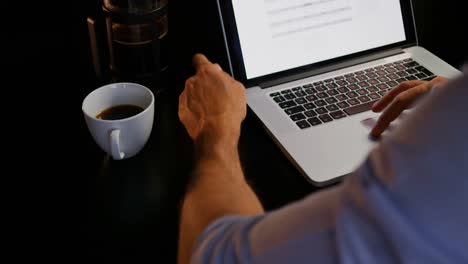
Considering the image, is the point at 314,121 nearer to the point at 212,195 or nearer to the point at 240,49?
the point at 240,49

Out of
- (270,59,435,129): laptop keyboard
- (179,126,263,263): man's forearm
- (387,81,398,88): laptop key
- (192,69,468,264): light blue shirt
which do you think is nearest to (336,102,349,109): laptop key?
(270,59,435,129): laptop keyboard

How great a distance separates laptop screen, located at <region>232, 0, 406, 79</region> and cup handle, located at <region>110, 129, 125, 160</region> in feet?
0.85

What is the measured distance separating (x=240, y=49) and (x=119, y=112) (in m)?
0.22

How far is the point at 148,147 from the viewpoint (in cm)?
87

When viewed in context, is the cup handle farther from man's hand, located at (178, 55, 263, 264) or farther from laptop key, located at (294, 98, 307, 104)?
laptop key, located at (294, 98, 307, 104)

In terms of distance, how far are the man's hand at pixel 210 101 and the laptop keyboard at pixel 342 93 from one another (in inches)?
4.0

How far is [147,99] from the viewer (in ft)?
2.77

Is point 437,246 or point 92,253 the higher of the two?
point 437,246

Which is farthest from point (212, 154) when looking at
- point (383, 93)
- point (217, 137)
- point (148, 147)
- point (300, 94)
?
point (383, 93)

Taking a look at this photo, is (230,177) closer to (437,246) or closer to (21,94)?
(437,246)

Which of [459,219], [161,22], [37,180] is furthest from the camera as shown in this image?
[161,22]

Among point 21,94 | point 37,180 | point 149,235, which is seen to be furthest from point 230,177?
point 21,94

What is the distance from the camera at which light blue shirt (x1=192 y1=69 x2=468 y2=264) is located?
0.35m

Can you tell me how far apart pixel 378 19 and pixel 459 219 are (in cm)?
72
